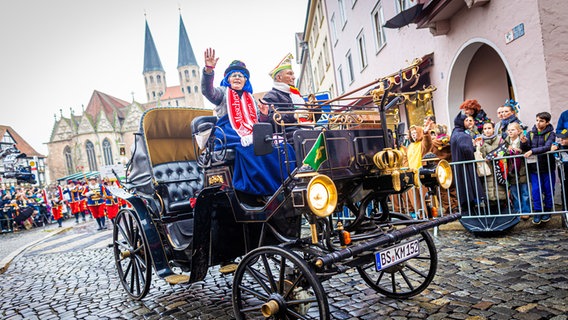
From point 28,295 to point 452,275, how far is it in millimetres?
5216

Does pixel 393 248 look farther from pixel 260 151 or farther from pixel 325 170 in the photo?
pixel 260 151

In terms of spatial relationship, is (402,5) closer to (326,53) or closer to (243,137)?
(243,137)

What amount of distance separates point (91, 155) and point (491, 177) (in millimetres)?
69221

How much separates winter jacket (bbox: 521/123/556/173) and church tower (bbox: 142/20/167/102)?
9231cm

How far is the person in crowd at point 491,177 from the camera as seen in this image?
5.51m

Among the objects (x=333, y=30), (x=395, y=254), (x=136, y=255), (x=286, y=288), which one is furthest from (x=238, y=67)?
(x=333, y=30)

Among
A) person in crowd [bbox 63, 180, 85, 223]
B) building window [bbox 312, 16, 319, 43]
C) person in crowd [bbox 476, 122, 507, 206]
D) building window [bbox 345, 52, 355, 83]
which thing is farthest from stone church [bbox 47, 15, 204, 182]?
person in crowd [bbox 476, 122, 507, 206]

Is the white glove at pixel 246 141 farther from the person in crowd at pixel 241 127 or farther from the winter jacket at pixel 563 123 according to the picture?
the winter jacket at pixel 563 123

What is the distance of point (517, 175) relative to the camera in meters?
5.37

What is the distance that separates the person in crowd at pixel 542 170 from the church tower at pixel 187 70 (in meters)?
85.6

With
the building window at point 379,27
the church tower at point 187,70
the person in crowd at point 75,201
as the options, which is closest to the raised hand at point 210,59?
the building window at point 379,27

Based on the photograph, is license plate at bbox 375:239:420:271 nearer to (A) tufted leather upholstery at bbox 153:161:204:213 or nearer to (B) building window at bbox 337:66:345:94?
(A) tufted leather upholstery at bbox 153:161:204:213

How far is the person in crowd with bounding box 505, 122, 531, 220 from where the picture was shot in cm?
534

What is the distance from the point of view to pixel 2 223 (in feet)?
54.6
